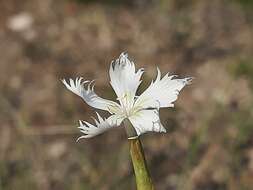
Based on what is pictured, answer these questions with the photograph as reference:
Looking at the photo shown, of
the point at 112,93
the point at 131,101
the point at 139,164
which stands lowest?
the point at 139,164

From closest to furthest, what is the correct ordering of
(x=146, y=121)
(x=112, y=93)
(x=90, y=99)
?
(x=146, y=121) → (x=90, y=99) → (x=112, y=93)

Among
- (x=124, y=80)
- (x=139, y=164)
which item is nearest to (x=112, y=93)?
(x=124, y=80)

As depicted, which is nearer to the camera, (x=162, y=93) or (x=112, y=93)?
(x=162, y=93)

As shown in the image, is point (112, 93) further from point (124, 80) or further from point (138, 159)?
point (138, 159)

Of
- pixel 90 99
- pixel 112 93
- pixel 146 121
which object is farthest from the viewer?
pixel 112 93

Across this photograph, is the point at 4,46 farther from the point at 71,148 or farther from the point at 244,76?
the point at 244,76

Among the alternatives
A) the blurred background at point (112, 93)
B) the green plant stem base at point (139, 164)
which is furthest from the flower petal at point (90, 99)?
the blurred background at point (112, 93)

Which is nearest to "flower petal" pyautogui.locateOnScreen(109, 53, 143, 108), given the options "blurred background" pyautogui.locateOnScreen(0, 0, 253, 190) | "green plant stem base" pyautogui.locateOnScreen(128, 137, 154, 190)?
"green plant stem base" pyautogui.locateOnScreen(128, 137, 154, 190)

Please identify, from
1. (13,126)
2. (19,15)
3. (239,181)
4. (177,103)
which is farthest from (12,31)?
(239,181)

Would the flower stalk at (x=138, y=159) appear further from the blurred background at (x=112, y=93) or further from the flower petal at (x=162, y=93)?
the blurred background at (x=112, y=93)
